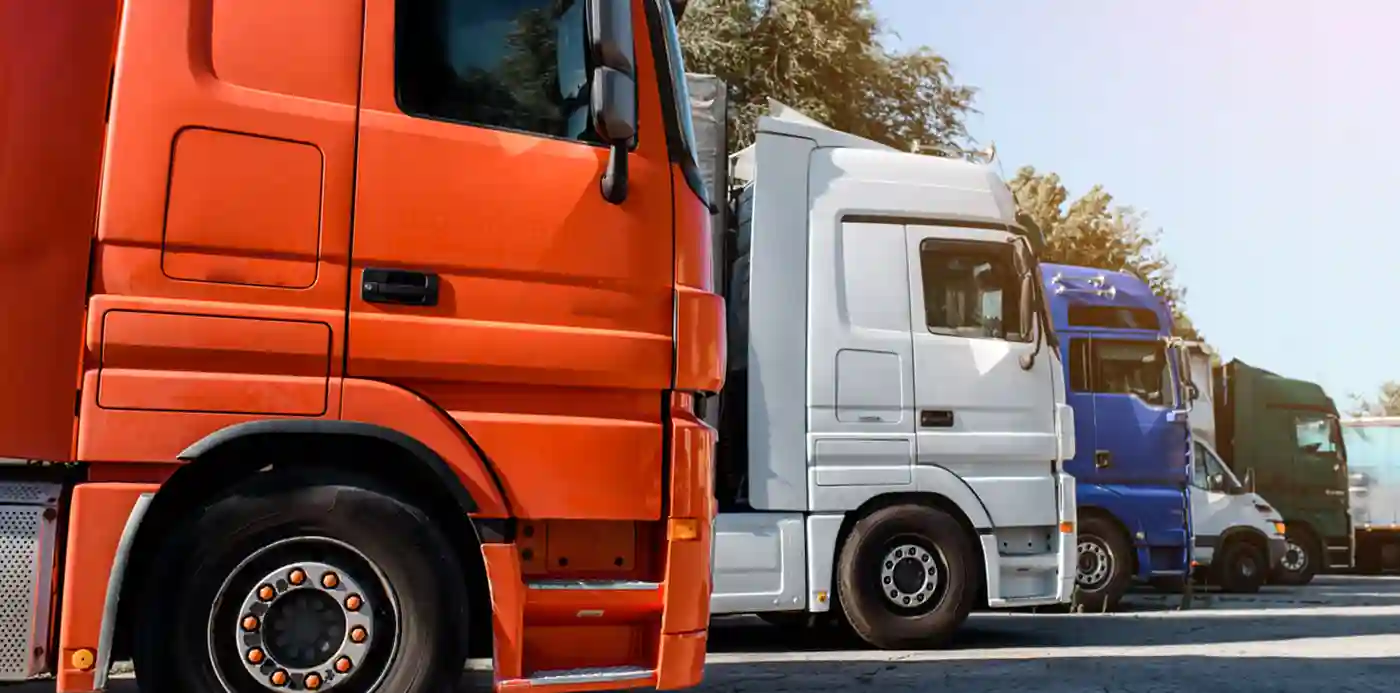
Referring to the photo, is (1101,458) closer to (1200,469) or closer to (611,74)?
(1200,469)

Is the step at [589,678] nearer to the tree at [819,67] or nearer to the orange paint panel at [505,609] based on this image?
the orange paint panel at [505,609]

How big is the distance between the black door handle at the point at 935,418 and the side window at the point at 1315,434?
472 inches

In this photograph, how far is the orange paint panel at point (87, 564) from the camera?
3.61 metres

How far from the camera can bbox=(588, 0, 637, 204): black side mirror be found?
4074 mm

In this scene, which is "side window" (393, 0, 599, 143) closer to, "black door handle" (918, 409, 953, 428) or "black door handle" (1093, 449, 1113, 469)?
"black door handle" (918, 409, 953, 428)

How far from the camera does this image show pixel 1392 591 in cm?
1678

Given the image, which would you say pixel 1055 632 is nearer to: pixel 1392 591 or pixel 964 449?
pixel 964 449

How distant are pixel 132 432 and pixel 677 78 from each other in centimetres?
219

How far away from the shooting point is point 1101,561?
11.7m

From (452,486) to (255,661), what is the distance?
29.9 inches

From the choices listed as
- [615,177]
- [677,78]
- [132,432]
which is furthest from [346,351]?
[677,78]

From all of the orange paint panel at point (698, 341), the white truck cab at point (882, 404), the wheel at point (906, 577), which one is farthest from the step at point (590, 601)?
the wheel at point (906, 577)

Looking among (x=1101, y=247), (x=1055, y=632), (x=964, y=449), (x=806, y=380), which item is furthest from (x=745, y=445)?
(x=1101, y=247)

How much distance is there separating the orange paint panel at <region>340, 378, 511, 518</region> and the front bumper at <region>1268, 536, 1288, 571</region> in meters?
14.0
